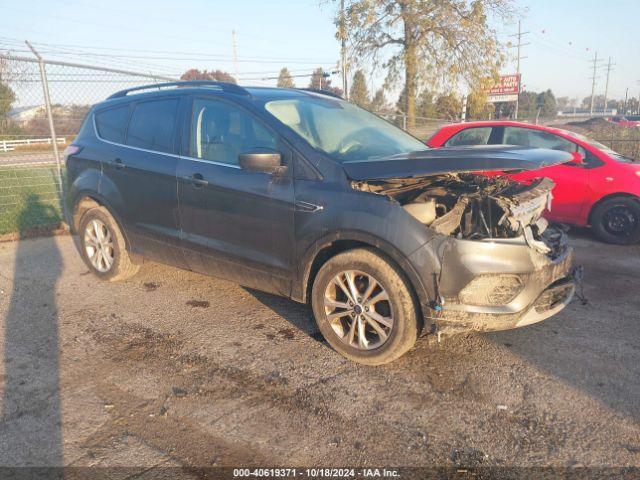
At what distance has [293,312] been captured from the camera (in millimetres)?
4371

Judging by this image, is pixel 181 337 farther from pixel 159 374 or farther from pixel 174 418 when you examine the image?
pixel 174 418

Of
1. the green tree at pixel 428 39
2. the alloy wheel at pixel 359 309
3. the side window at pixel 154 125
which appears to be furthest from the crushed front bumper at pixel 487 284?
the green tree at pixel 428 39

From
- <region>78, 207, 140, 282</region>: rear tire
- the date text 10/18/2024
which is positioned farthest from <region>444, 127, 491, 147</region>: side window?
the date text 10/18/2024

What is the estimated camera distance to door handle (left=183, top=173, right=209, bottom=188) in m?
4.05

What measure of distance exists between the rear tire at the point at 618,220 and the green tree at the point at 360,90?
54.8ft

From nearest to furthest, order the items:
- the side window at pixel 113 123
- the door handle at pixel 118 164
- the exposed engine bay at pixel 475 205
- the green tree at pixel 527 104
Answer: the exposed engine bay at pixel 475 205, the door handle at pixel 118 164, the side window at pixel 113 123, the green tree at pixel 527 104

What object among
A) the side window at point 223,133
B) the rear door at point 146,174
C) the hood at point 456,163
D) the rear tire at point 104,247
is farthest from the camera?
the rear tire at point 104,247

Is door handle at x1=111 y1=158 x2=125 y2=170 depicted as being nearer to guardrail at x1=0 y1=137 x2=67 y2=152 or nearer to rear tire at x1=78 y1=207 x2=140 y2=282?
rear tire at x1=78 y1=207 x2=140 y2=282

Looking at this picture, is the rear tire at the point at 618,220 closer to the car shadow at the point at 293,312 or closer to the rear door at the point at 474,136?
the rear door at the point at 474,136

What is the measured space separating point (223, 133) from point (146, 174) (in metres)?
0.94

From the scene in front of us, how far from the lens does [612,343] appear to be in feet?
12.2

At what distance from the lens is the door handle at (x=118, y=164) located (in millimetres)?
4738

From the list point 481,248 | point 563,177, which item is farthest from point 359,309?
point 563,177

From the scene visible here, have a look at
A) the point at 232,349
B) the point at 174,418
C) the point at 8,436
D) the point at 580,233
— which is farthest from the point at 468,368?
the point at 580,233
